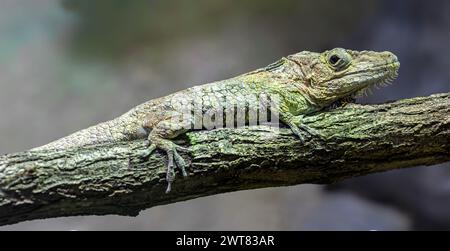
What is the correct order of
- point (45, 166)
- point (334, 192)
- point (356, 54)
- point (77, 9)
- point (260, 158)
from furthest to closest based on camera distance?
point (334, 192), point (77, 9), point (356, 54), point (260, 158), point (45, 166)

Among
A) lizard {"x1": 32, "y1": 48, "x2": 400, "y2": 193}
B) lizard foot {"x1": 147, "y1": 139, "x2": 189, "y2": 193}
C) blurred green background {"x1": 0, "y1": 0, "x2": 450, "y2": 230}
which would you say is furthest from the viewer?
blurred green background {"x1": 0, "y1": 0, "x2": 450, "y2": 230}

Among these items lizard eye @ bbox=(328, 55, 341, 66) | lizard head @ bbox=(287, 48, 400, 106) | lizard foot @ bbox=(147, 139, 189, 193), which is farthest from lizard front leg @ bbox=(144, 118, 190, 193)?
lizard eye @ bbox=(328, 55, 341, 66)

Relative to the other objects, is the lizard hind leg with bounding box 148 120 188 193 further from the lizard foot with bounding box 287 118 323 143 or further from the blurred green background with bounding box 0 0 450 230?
the blurred green background with bounding box 0 0 450 230

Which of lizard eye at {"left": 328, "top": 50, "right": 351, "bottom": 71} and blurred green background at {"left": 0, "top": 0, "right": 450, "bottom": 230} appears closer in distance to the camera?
lizard eye at {"left": 328, "top": 50, "right": 351, "bottom": 71}

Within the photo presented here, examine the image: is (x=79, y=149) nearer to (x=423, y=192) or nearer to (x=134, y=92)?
(x=134, y=92)

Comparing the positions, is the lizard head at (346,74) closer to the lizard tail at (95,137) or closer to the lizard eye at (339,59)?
the lizard eye at (339,59)

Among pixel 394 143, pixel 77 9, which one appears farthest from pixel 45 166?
pixel 77 9
